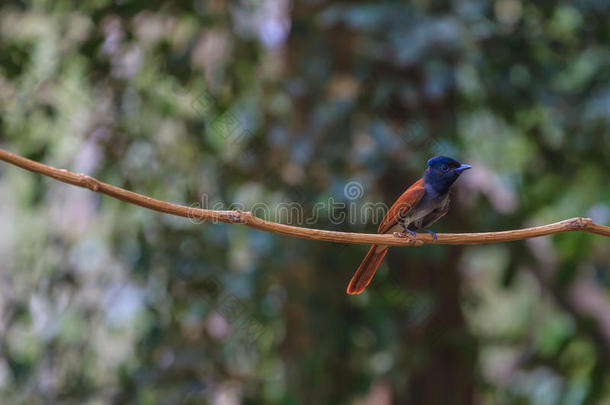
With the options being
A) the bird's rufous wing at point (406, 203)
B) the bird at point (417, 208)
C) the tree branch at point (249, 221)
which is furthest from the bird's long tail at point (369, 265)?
the tree branch at point (249, 221)

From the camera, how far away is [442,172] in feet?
5.67

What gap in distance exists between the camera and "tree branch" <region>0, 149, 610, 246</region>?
124 centimetres

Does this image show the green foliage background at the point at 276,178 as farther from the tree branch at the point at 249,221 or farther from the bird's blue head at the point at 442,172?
the tree branch at the point at 249,221

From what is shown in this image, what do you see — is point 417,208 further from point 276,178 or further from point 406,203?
point 276,178

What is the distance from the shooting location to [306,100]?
145 inches

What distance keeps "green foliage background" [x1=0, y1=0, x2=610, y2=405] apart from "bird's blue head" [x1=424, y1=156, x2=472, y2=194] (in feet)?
3.87

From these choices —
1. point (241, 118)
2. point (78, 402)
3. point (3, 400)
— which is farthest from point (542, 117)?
point (3, 400)

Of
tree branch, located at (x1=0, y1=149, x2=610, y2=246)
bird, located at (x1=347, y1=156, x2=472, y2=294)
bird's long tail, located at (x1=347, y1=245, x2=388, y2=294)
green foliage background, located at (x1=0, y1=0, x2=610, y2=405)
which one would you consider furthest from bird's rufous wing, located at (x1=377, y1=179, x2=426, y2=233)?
green foliage background, located at (x1=0, y1=0, x2=610, y2=405)

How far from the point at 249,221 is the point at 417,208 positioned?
75cm

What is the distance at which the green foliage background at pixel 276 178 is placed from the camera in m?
3.31

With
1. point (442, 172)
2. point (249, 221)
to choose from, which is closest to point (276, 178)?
point (442, 172)

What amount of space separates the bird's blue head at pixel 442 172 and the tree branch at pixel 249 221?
34 centimetres

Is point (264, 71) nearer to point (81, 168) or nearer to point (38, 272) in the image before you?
point (81, 168)

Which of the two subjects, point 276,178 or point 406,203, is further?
point 276,178
